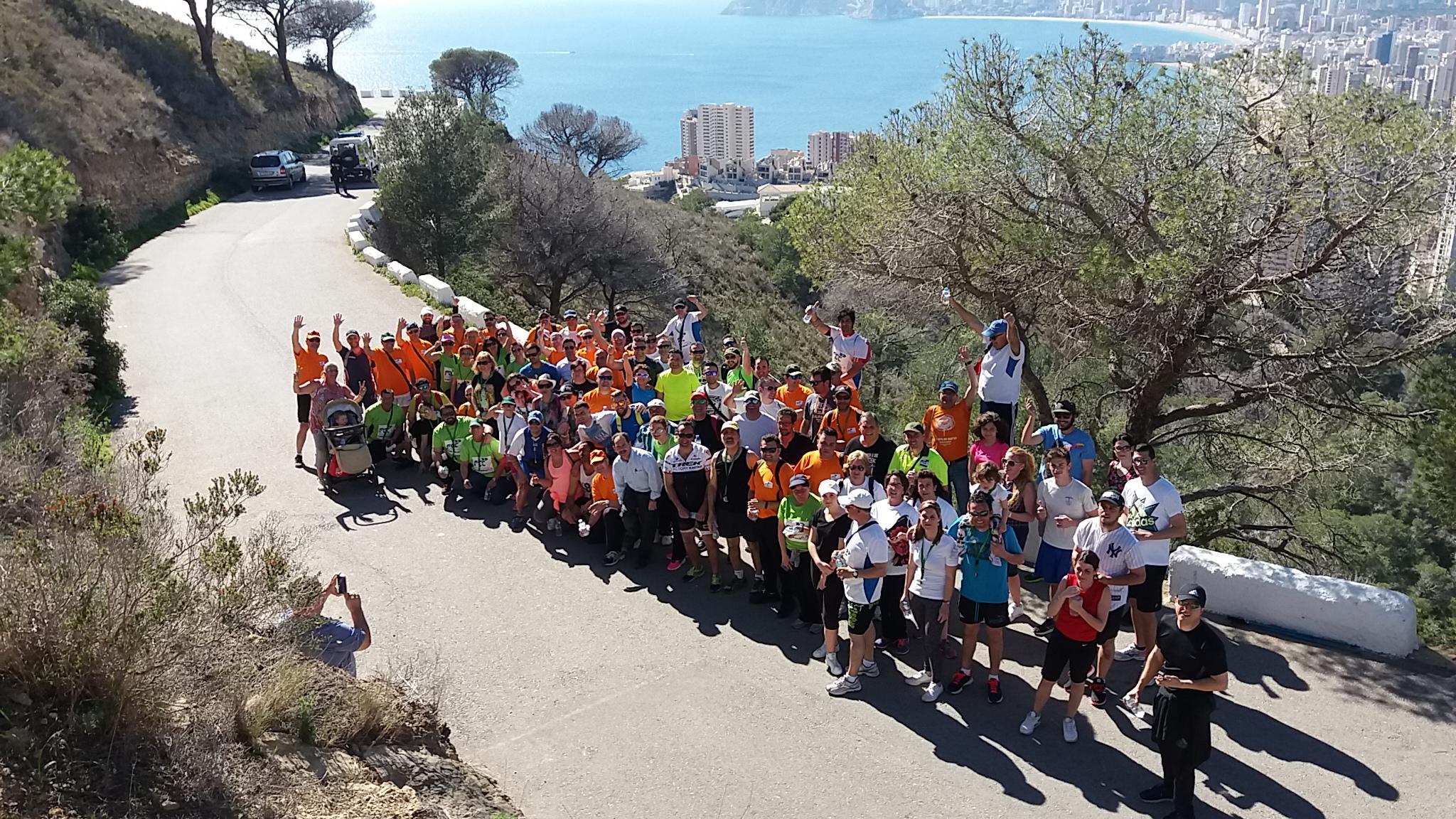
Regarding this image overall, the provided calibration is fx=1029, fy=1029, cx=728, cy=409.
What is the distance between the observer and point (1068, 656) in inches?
264

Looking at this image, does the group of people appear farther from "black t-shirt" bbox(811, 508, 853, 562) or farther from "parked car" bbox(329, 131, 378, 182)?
"parked car" bbox(329, 131, 378, 182)

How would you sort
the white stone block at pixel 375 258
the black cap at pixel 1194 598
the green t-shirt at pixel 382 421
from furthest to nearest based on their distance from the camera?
the white stone block at pixel 375 258
the green t-shirt at pixel 382 421
the black cap at pixel 1194 598

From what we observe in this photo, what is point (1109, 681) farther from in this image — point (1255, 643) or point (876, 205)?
point (876, 205)

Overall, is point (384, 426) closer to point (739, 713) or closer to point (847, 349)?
point (847, 349)

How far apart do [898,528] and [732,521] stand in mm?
1904

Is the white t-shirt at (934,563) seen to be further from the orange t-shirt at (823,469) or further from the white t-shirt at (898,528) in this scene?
the orange t-shirt at (823,469)

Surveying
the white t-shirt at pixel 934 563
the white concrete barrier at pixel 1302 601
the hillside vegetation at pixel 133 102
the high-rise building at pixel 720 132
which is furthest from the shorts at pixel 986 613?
the high-rise building at pixel 720 132

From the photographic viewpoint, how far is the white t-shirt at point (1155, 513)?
7.34 m

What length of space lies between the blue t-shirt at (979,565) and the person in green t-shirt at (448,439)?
5.85 metres

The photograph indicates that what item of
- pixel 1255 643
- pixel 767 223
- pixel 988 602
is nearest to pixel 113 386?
pixel 988 602

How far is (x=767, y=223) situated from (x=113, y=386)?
179ft

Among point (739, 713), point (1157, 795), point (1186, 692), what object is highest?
point (1186, 692)

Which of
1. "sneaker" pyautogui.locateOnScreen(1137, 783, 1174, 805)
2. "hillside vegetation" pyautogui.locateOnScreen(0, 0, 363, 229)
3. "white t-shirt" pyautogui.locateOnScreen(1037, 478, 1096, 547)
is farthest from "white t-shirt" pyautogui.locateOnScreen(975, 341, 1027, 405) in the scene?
"hillside vegetation" pyautogui.locateOnScreen(0, 0, 363, 229)

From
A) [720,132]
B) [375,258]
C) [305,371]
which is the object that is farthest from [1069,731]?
[720,132]
